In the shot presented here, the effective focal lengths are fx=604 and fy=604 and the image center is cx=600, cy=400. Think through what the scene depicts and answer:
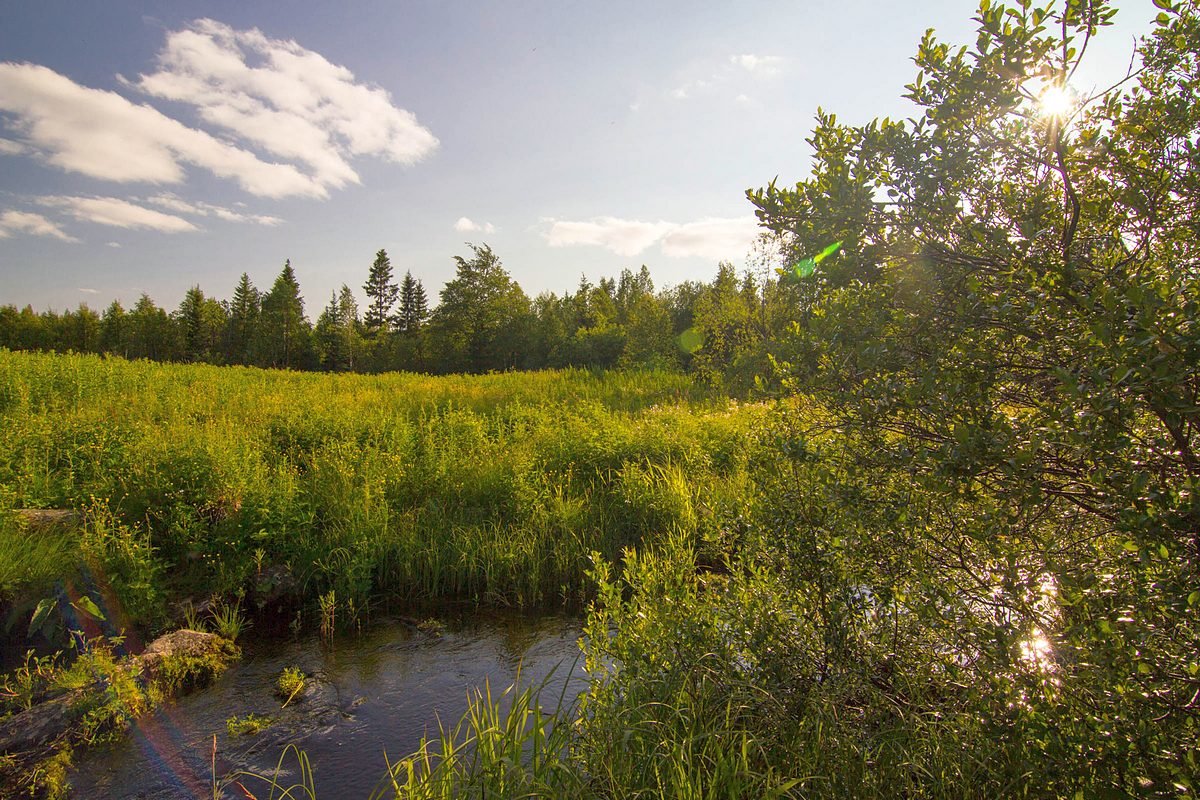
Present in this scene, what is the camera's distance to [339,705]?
195 inches

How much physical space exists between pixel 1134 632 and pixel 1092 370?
2.78 feet

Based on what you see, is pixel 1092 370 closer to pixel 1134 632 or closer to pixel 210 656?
pixel 1134 632

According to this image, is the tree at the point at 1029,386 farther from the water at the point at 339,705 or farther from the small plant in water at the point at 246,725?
the small plant in water at the point at 246,725

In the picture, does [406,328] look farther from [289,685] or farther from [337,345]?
[289,685]

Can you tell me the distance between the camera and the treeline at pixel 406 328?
39.3 metres

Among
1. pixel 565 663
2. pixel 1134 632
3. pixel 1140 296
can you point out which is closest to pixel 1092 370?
pixel 1140 296

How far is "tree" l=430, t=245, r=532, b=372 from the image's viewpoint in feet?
156

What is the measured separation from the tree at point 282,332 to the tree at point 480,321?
16750 millimetres

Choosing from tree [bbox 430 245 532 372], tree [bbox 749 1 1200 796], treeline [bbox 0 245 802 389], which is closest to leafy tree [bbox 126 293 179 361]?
treeline [bbox 0 245 802 389]

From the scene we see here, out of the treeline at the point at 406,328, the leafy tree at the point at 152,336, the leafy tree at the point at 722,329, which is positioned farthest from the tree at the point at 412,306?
the leafy tree at the point at 722,329

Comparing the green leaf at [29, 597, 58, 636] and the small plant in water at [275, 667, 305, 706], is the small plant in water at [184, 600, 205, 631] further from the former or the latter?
the small plant in water at [275, 667, 305, 706]

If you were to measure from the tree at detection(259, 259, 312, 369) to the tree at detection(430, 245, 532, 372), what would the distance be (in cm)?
1675

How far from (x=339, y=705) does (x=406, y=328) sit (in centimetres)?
6596

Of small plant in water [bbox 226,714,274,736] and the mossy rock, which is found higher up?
the mossy rock
